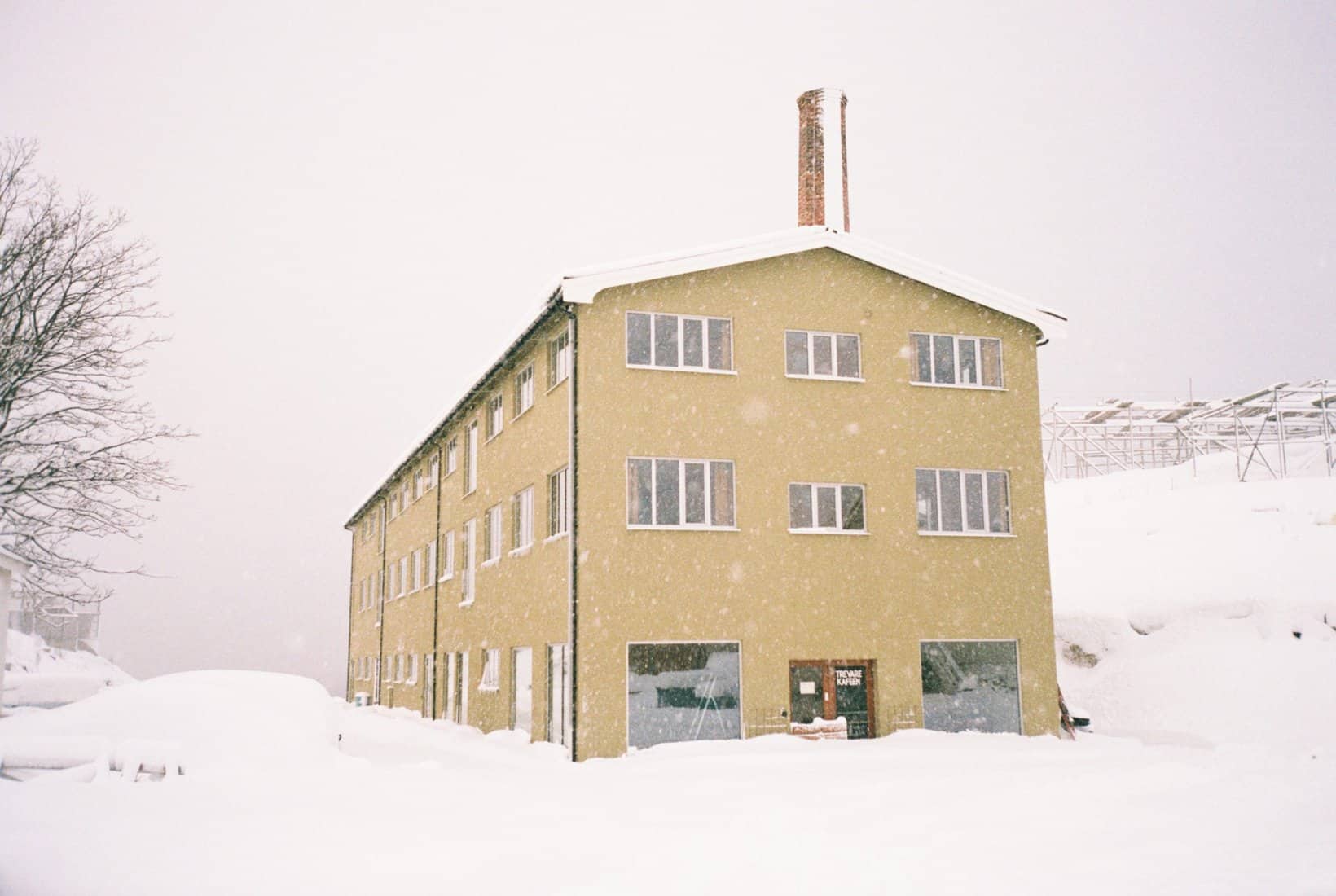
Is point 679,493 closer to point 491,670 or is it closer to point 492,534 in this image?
point 492,534

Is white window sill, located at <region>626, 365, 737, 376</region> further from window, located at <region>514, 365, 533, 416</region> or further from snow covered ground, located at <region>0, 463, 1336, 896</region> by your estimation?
snow covered ground, located at <region>0, 463, 1336, 896</region>

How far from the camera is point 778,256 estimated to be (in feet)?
67.8

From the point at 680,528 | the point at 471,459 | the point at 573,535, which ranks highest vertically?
the point at 471,459

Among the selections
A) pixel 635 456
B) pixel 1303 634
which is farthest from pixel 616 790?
pixel 1303 634

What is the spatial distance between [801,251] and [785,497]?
15.0 feet

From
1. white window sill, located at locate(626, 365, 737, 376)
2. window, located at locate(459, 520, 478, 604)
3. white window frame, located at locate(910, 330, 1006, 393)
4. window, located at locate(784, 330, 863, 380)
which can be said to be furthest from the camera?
window, located at locate(459, 520, 478, 604)

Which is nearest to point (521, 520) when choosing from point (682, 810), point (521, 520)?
point (521, 520)

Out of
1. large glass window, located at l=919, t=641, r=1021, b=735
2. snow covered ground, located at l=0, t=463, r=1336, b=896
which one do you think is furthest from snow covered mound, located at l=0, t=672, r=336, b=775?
large glass window, located at l=919, t=641, r=1021, b=735

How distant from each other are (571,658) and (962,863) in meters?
10.2

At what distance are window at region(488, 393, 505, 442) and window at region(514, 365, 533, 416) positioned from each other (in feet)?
3.37

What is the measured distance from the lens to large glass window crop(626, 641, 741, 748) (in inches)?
727

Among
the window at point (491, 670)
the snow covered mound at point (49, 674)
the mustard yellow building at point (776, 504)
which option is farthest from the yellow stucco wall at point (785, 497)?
the snow covered mound at point (49, 674)

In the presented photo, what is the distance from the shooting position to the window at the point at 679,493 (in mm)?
19344

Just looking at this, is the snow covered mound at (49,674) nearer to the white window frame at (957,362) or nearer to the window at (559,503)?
the window at (559,503)
